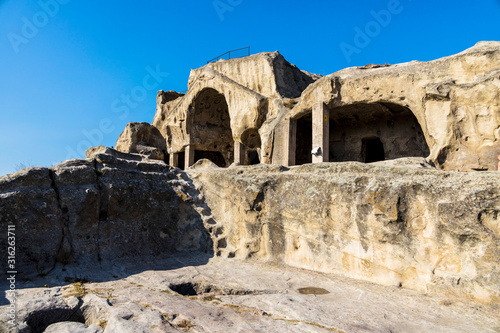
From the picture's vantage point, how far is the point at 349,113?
1270 centimetres

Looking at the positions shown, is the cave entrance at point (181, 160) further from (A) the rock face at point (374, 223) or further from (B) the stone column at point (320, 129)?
(A) the rock face at point (374, 223)

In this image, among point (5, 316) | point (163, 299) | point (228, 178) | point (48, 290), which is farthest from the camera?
point (228, 178)

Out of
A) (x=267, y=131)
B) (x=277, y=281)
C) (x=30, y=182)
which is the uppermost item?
(x=267, y=131)

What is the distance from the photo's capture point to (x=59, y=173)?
4395 millimetres

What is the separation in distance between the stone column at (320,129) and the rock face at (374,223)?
5.92 meters

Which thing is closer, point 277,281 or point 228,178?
point 277,281

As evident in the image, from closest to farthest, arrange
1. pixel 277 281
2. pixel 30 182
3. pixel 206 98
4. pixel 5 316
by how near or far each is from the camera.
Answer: pixel 5 316 < pixel 277 281 < pixel 30 182 < pixel 206 98

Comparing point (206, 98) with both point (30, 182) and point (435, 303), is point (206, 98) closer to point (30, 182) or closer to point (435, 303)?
point (30, 182)

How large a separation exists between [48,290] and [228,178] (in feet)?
9.78

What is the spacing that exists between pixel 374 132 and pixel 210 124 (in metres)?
8.65

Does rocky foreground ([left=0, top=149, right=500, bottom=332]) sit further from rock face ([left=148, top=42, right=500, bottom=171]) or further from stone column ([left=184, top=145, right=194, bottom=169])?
stone column ([left=184, top=145, right=194, bottom=169])

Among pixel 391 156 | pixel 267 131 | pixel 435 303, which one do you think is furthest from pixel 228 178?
pixel 391 156

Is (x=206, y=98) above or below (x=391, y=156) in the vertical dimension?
above

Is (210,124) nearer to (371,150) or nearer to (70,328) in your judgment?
(371,150)
